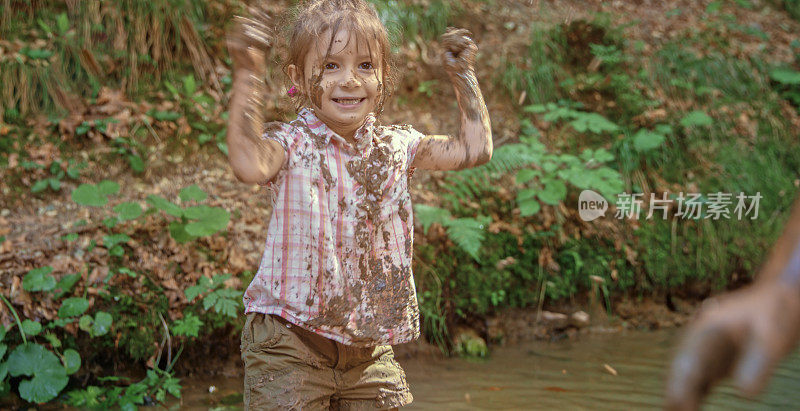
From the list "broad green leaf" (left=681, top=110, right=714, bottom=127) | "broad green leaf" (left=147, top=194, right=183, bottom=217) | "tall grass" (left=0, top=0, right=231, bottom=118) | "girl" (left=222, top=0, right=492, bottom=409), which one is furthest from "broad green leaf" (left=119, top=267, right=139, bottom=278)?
"broad green leaf" (left=681, top=110, right=714, bottom=127)

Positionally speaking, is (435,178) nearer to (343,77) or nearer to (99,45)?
(99,45)

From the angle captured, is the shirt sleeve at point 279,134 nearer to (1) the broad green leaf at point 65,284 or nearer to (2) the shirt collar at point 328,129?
(2) the shirt collar at point 328,129

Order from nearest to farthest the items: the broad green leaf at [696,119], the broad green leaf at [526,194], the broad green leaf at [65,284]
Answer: the broad green leaf at [65,284] < the broad green leaf at [526,194] < the broad green leaf at [696,119]

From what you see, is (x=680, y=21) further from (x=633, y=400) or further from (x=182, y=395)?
(x=182, y=395)

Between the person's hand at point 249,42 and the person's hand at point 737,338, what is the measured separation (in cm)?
156

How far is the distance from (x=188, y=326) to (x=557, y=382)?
6.80 ft

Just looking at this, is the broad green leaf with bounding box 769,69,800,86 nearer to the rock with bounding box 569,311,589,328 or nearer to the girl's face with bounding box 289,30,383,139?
the rock with bounding box 569,311,589,328

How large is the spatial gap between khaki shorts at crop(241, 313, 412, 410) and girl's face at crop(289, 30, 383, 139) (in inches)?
26.6

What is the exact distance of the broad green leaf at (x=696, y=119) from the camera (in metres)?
5.66

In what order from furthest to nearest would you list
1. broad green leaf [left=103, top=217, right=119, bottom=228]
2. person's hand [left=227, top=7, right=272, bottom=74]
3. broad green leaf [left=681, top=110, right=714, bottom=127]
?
broad green leaf [left=681, top=110, right=714, bottom=127] < broad green leaf [left=103, top=217, right=119, bottom=228] < person's hand [left=227, top=7, right=272, bottom=74]

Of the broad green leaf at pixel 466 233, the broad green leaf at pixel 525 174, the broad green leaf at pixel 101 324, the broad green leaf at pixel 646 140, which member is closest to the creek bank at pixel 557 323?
the broad green leaf at pixel 466 233

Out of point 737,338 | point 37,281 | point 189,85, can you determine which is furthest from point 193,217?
point 737,338

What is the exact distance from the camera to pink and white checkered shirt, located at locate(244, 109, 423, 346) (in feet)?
7.07

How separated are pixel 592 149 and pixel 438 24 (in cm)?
168
